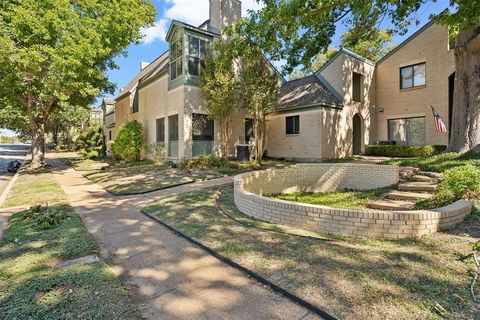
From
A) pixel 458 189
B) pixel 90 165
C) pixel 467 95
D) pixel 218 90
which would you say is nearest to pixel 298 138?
pixel 218 90

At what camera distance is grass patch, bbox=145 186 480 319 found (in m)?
2.72

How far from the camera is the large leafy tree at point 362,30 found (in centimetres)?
860

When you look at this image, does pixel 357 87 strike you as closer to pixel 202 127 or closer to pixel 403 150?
pixel 403 150

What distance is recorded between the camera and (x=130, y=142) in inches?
713

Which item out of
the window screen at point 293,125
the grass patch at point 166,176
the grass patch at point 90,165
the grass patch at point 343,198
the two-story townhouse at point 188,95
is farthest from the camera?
the grass patch at point 90,165

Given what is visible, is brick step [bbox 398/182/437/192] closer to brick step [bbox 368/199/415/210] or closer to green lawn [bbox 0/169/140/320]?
brick step [bbox 368/199/415/210]

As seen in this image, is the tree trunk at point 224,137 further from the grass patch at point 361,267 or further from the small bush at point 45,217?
the grass patch at point 361,267

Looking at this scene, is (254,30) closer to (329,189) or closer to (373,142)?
(329,189)

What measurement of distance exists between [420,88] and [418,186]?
12.1 m

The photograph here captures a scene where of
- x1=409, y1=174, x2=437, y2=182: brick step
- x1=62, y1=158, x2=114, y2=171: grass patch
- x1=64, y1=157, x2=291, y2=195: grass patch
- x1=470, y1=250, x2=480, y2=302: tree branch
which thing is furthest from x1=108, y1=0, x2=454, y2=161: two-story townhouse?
x1=470, y1=250, x2=480, y2=302: tree branch

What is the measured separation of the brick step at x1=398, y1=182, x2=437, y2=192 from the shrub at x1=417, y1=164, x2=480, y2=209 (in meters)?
1.01

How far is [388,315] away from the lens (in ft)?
8.47

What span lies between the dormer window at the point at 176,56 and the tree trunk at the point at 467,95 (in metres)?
12.8

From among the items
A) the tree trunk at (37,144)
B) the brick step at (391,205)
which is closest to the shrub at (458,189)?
the brick step at (391,205)
